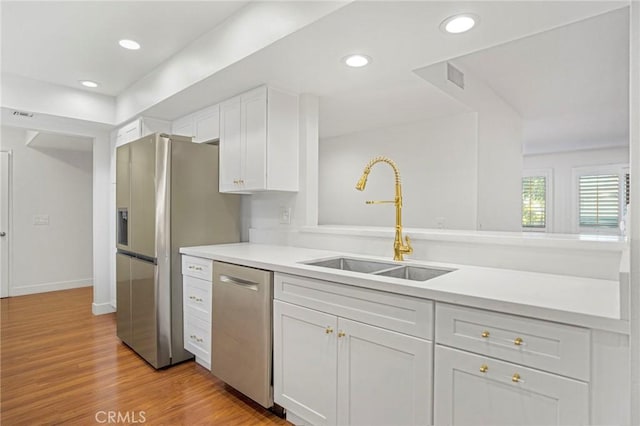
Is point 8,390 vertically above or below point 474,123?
below

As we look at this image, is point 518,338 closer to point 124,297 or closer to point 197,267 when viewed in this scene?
point 197,267

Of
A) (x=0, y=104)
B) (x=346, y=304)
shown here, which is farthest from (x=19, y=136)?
(x=346, y=304)

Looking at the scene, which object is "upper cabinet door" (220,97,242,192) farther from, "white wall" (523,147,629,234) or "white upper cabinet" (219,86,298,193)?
"white wall" (523,147,629,234)

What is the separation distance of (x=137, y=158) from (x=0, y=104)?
5.09ft

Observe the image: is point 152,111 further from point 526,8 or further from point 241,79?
point 526,8

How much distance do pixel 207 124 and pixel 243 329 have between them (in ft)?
6.31

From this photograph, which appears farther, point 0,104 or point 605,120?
point 605,120

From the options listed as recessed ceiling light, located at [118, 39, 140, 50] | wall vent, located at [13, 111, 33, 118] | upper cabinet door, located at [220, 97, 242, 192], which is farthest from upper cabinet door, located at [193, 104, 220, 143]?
wall vent, located at [13, 111, 33, 118]

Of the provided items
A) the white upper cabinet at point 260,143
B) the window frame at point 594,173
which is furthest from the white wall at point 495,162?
the window frame at point 594,173

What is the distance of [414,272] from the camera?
1940mm

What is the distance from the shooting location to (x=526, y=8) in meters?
1.53

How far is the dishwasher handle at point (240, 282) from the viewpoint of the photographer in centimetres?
199

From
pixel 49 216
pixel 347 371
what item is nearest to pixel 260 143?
pixel 347 371

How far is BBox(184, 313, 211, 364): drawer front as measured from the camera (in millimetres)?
2393
